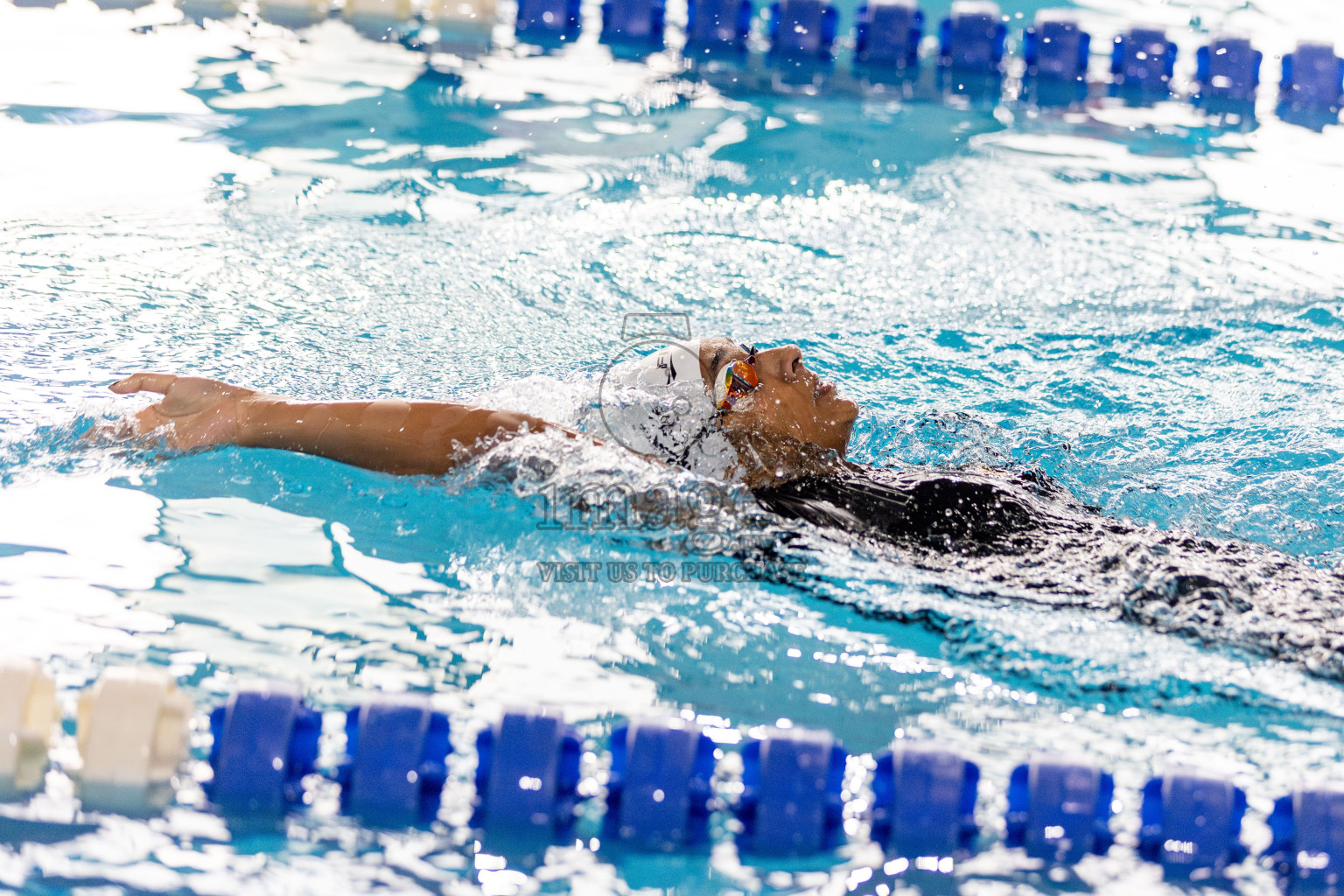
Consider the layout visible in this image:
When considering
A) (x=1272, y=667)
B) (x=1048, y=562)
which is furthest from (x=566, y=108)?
(x=1272, y=667)

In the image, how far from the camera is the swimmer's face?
2650mm

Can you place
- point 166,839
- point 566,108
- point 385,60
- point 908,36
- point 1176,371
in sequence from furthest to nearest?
point 908,36, point 385,60, point 566,108, point 1176,371, point 166,839

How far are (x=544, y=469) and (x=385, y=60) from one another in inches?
161

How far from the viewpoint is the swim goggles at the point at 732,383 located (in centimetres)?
262

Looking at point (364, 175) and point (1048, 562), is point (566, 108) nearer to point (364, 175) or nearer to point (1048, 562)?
point (364, 175)

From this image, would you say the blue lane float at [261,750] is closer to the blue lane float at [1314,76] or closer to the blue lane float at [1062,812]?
the blue lane float at [1062,812]

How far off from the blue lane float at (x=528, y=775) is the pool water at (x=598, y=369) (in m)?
0.08

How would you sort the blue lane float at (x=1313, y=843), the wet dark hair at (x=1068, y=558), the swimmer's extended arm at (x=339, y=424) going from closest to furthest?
the blue lane float at (x=1313, y=843), the wet dark hair at (x=1068, y=558), the swimmer's extended arm at (x=339, y=424)

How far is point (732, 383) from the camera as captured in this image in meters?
2.61

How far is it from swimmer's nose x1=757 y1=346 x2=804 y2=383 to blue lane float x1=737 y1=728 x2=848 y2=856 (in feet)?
3.06

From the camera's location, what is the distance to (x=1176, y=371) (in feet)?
12.5

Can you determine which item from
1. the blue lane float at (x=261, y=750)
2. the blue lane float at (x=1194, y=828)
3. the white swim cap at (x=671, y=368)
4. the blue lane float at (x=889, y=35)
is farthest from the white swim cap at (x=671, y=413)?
the blue lane float at (x=889, y=35)

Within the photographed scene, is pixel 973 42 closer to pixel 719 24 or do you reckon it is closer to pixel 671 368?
pixel 719 24

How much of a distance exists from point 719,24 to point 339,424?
15.2 ft
